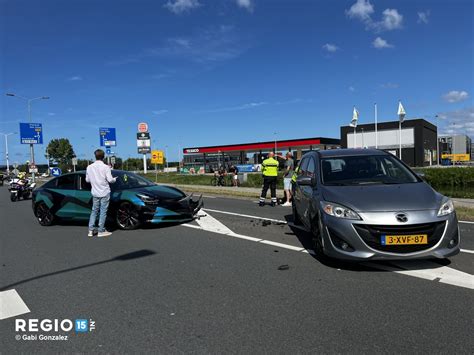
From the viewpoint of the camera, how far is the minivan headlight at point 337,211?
4.69 m

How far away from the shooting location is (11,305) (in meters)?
4.14

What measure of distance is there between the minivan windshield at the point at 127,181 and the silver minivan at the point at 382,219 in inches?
190

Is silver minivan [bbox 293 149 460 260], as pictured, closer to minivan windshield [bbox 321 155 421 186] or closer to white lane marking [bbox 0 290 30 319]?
minivan windshield [bbox 321 155 421 186]

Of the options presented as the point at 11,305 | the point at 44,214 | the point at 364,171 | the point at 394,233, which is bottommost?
the point at 11,305

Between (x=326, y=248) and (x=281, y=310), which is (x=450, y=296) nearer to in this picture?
(x=326, y=248)

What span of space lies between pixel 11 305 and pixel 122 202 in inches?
173

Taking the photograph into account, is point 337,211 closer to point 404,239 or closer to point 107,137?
point 404,239

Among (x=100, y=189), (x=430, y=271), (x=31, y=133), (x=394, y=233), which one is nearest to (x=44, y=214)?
(x=100, y=189)

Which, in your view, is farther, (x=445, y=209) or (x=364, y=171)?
(x=364, y=171)

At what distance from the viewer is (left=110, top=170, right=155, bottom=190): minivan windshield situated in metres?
8.76

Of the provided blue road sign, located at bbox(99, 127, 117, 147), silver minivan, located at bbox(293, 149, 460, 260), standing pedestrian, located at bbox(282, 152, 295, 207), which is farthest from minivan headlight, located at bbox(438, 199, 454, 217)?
blue road sign, located at bbox(99, 127, 117, 147)

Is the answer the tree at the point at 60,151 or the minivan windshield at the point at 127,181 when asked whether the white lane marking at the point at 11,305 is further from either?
the tree at the point at 60,151

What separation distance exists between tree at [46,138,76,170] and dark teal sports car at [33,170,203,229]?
108m

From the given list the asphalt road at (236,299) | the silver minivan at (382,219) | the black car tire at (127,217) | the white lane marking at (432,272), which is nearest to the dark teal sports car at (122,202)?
the black car tire at (127,217)
